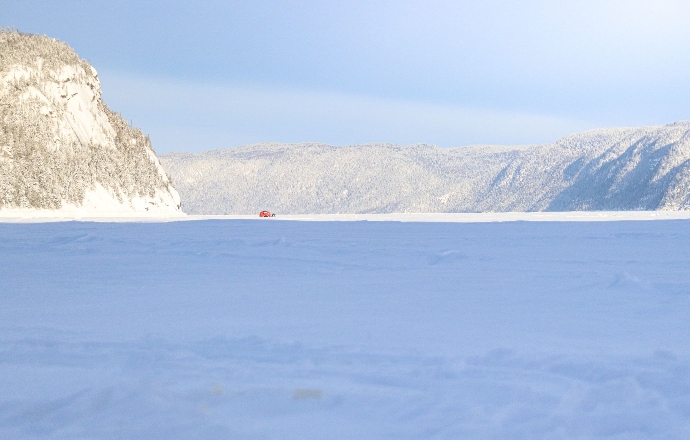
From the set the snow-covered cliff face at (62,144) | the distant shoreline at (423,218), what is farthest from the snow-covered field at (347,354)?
the snow-covered cliff face at (62,144)

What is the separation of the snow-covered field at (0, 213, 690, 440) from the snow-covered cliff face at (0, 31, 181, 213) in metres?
51.5

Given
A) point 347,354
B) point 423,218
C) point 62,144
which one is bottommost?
point 423,218

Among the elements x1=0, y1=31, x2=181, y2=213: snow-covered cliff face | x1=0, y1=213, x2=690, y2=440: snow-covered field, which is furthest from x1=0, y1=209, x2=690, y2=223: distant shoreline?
x1=0, y1=213, x2=690, y2=440: snow-covered field

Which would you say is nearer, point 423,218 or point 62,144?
point 423,218

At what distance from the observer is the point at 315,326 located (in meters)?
6.54

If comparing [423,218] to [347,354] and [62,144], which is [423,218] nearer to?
[347,354]

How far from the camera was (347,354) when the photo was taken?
5.44 meters

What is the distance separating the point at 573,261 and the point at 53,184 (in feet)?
181

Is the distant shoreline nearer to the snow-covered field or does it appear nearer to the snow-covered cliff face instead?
the snow-covered cliff face

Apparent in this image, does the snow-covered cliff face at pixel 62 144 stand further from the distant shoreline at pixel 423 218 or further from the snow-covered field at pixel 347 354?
the snow-covered field at pixel 347 354

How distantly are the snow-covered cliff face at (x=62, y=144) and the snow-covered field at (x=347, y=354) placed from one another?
51.5 meters

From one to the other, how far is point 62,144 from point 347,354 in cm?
6627

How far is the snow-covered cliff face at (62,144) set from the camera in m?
58.9

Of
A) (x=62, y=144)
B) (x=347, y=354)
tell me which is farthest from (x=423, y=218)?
(x=62, y=144)
